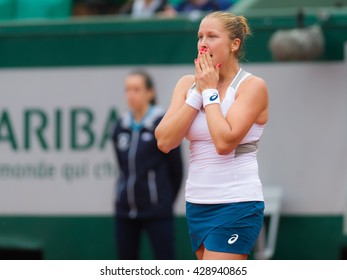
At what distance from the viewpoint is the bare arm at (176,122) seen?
4.33 m

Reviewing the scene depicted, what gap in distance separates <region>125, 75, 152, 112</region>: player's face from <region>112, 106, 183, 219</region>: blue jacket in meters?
0.09

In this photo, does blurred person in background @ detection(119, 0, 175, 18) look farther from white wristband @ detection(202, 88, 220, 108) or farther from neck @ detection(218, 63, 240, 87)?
white wristband @ detection(202, 88, 220, 108)

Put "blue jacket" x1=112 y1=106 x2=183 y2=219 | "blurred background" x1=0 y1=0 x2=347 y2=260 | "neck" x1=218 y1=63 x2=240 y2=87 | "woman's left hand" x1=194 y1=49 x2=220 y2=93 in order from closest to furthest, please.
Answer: "woman's left hand" x1=194 y1=49 x2=220 y2=93, "neck" x1=218 y1=63 x2=240 y2=87, "blue jacket" x1=112 y1=106 x2=183 y2=219, "blurred background" x1=0 y1=0 x2=347 y2=260

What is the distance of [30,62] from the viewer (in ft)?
25.4

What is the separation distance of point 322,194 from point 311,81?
2.84 ft

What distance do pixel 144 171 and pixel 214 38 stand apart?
2842 mm

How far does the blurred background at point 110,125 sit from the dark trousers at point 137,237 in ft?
1.42

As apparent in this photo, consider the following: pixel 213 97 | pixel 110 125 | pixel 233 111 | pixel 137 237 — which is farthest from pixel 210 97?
pixel 110 125

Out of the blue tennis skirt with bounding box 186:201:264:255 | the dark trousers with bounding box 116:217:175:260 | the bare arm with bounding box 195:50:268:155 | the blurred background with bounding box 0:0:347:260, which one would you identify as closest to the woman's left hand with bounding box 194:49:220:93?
the bare arm with bounding box 195:50:268:155

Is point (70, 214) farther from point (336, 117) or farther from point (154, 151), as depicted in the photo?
point (336, 117)

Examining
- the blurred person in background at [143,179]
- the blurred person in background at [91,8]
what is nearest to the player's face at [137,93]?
the blurred person in background at [143,179]

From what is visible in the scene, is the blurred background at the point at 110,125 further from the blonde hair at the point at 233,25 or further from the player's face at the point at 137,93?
the blonde hair at the point at 233,25

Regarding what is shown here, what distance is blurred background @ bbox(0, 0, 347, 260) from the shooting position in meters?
7.38
